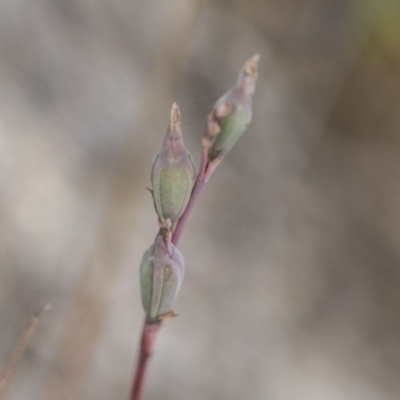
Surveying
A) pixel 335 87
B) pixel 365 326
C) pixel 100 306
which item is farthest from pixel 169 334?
pixel 335 87

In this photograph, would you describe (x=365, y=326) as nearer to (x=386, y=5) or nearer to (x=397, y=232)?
(x=397, y=232)

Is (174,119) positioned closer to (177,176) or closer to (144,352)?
(177,176)

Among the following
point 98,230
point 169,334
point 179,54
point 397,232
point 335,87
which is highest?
point 335,87

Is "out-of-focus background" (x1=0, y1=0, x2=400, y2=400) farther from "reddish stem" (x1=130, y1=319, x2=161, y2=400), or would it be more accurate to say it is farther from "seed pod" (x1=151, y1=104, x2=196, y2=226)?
"seed pod" (x1=151, y1=104, x2=196, y2=226)

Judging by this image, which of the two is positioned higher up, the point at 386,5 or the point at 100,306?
the point at 386,5

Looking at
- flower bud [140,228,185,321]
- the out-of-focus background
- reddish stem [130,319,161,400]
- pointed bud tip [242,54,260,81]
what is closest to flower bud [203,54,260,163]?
pointed bud tip [242,54,260,81]

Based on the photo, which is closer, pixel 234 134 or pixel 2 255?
pixel 234 134
